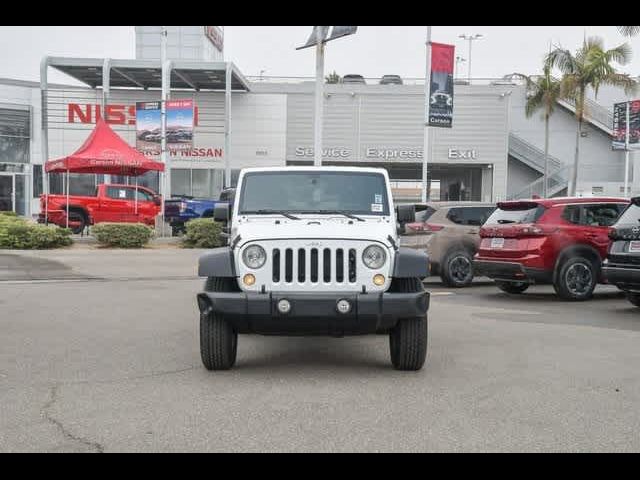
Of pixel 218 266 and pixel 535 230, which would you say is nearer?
pixel 218 266

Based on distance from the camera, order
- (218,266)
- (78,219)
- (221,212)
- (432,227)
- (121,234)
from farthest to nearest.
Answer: (78,219), (121,234), (432,227), (221,212), (218,266)

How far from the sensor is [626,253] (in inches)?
397

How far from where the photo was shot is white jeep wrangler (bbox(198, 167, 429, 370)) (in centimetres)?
605

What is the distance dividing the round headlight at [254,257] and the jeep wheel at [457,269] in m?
7.84

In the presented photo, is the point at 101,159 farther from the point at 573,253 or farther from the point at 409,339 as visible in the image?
the point at 409,339

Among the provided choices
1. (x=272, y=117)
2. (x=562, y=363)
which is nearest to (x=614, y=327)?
(x=562, y=363)

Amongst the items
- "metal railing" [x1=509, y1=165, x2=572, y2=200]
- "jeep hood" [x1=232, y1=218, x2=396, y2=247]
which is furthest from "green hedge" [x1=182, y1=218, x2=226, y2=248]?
"metal railing" [x1=509, y1=165, x2=572, y2=200]

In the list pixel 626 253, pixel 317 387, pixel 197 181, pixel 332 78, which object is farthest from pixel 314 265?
pixel 332 78

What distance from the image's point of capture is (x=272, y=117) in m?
41.9

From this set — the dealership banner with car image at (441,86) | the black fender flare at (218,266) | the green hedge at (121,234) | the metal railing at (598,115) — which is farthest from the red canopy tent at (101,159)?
the metal railing at (598,115)

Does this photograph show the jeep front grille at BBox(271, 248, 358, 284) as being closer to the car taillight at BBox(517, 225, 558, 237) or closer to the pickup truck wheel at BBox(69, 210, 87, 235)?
the car taillight at BBox(517, 225, 558, 237)

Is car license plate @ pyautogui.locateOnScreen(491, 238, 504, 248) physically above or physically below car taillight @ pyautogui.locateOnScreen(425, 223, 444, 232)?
below

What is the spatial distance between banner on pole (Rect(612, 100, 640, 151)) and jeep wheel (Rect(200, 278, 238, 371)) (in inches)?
1018

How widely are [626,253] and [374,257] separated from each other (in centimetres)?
532
